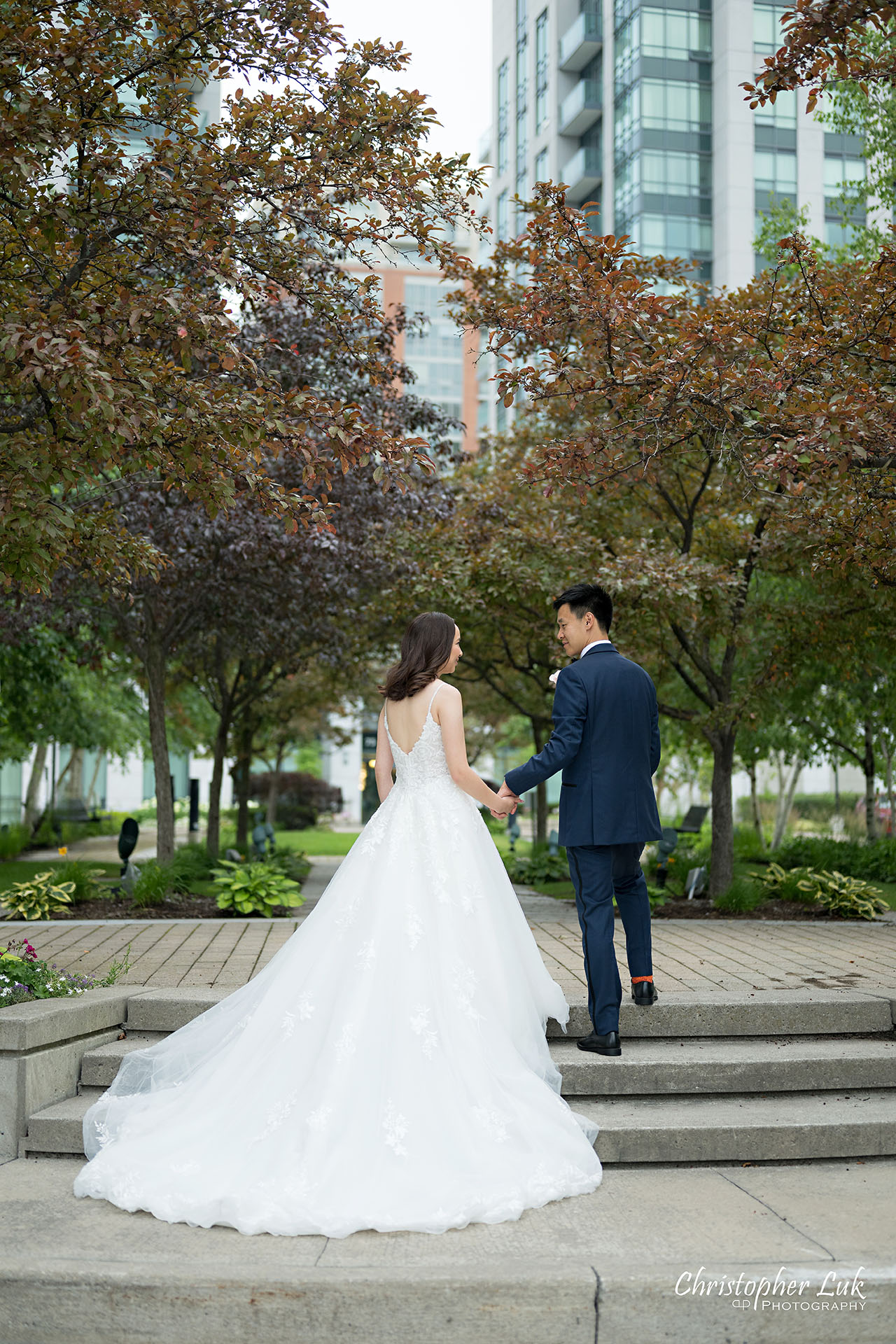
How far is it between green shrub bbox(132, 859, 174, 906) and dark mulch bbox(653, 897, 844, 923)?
514 cm

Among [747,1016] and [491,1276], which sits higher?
[747,1016]

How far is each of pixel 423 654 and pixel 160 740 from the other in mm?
7993

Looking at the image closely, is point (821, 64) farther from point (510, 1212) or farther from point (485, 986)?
point (510, 1212)

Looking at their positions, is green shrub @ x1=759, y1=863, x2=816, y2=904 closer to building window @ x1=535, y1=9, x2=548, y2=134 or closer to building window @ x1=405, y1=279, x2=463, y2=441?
Result: building window @ x1=535, y1=9, x2=548, y2=134

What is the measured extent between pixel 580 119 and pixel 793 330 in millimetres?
41334

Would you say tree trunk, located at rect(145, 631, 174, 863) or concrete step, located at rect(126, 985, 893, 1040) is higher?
tree trunk, located at rect(145, 631, 174, 863)

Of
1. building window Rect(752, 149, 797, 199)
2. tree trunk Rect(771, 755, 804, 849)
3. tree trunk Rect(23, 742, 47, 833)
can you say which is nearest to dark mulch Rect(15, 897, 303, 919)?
tree trunk Rect(771, 755, 804, 849)

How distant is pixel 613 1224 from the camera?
419cm

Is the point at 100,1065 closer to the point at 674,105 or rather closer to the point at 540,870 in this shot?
the point at 540,870

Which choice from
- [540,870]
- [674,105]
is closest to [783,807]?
[540,870]

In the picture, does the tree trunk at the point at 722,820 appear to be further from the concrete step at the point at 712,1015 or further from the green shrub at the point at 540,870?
the concrete step at the point at 712,1015

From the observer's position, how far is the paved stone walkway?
276 inches

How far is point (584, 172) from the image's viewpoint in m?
43.0

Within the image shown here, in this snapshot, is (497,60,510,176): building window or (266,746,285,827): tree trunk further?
(497,60,510,176): building window
